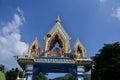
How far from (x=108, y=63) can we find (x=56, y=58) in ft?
41.9

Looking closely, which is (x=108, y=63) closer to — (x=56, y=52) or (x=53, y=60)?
(x=56, y=52)

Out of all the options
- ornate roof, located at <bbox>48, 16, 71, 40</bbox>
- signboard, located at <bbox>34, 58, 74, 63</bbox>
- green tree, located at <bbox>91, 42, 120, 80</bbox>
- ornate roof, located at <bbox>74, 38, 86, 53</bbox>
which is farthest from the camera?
green tree, located at <bbox>91, 42, 120, 80</bbox>

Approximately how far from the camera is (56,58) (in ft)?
53.1

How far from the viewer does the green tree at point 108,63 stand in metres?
25.2

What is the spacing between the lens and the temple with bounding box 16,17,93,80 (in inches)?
625

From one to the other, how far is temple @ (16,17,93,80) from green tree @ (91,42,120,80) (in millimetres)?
9251

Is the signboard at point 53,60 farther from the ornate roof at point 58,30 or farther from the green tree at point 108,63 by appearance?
the green tree at point 108,63

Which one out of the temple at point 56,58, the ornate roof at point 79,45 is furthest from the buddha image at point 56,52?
the ornate roof at point 79,45

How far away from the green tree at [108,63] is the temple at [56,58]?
9251mm

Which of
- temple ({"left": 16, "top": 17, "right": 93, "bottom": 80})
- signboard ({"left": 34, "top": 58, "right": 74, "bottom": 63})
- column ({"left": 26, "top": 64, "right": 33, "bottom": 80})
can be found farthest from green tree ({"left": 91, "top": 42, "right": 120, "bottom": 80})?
column ({"left": 26, "top": 64, "right": 33, "bottom": 80})

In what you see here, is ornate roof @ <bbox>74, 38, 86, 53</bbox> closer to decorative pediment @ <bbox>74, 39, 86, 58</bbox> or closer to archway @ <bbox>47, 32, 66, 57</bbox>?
decorative pediment @ <bbox>74, 39, 86, 58</bbox>

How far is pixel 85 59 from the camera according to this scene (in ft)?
52.2

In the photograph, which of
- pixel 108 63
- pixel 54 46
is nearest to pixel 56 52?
pixel 54 46

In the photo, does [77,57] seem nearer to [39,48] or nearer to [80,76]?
[80,76]
